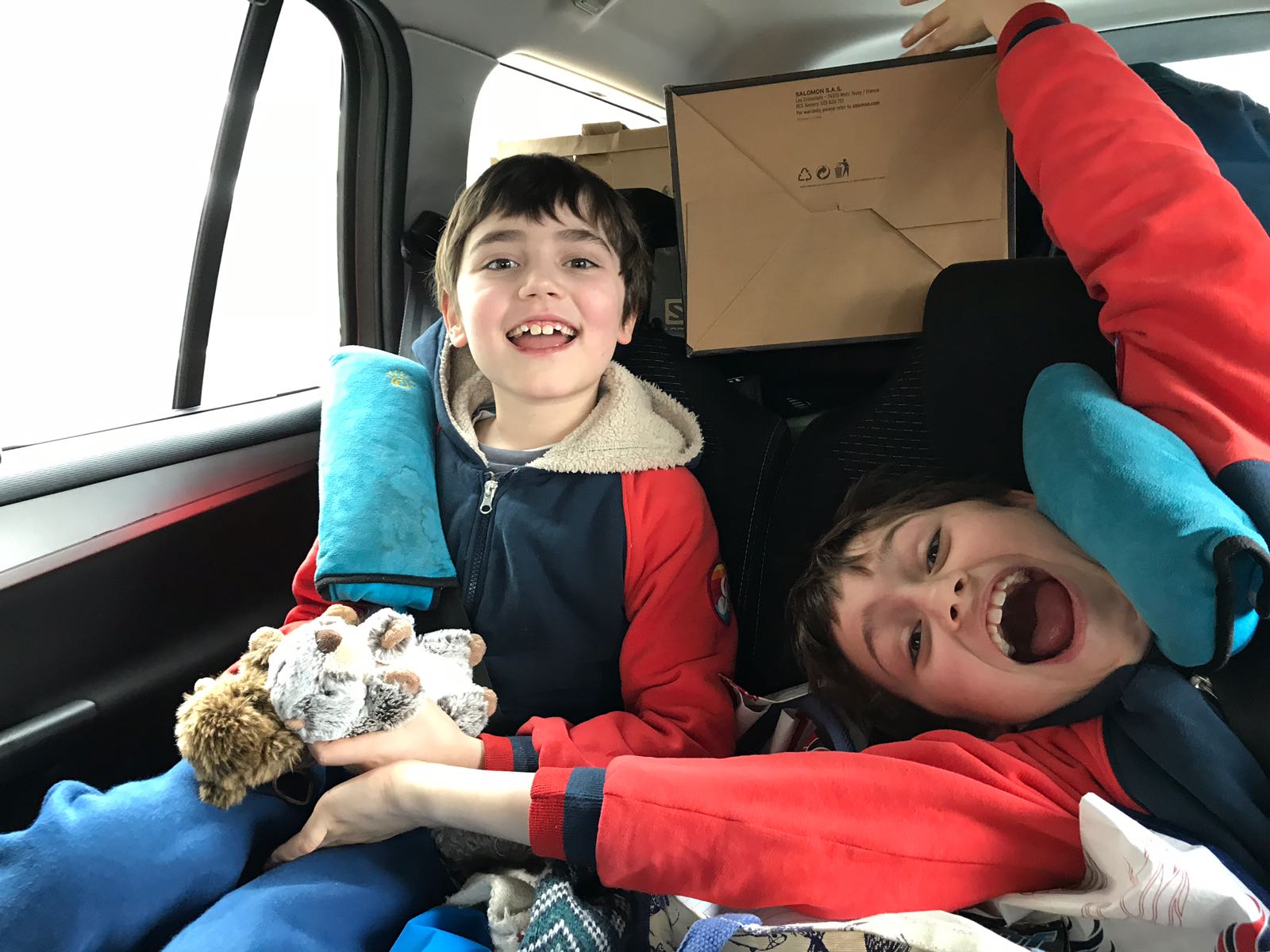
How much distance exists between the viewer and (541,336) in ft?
4.18

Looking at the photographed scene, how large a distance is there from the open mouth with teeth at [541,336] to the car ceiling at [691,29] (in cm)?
73

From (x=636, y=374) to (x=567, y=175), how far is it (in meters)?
0.34

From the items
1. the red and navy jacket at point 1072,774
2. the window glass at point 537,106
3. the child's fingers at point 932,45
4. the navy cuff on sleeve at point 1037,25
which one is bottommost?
the red and navy jacket at point 1072,774

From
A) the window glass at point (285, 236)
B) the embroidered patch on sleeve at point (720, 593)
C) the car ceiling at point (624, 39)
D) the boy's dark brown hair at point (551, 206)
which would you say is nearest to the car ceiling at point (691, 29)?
the car ceiling at point (624, 39)

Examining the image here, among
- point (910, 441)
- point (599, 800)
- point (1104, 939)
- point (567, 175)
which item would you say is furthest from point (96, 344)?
point (1104, 939)

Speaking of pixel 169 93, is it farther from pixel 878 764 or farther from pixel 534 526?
pixel 878 764

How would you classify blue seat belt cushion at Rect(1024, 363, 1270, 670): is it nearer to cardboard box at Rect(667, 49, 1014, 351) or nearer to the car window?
cardboard box at Rect(667, 49, 1014, 351)

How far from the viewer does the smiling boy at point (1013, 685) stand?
2.54 ft

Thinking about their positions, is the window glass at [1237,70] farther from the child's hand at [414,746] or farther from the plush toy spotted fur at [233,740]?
the plush toy spotted fur at [233,740]

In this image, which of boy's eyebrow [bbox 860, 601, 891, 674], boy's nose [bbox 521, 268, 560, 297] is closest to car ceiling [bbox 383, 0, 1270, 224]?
boy's nose [bbox 521, 268, 560, 297]

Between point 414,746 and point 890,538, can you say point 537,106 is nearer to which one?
point 890,538

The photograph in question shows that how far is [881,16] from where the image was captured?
1.89m

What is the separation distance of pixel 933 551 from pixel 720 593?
317 millimetres

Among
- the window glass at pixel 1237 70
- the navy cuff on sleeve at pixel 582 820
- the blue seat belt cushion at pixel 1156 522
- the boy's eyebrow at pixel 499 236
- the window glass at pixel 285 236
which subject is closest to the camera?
the blue seat belt cushion at pixel 1156 522
